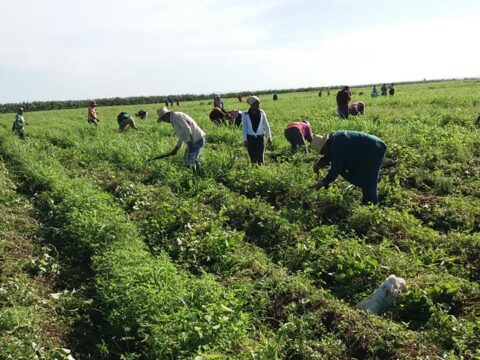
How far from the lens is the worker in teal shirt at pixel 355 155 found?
566cm

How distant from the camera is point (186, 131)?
771cm

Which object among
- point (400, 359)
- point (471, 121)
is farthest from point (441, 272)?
point (471, 121)

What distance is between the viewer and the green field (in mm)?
3406

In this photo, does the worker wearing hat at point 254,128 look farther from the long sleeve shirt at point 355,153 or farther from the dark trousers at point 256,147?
the long sleeve shirt at point 355,153

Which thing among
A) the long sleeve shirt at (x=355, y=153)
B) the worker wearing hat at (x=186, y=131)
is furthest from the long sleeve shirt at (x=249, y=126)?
the long sleeve shirt at (x=355, y=153)

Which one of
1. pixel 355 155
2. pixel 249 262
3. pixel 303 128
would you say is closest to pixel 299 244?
pixel 249 262

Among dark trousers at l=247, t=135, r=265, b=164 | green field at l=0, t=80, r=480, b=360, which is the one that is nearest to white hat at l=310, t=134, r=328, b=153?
green field at l=0, t=80, r=480, b=360

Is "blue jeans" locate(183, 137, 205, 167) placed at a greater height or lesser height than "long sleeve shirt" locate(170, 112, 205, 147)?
lesser

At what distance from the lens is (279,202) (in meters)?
6.74

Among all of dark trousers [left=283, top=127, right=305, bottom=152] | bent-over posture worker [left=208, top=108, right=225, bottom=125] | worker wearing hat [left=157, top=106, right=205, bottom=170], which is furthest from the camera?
bent-over posture worker [left=208, top=108, right=225, bottom=125]

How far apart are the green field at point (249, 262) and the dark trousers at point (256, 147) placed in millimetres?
249

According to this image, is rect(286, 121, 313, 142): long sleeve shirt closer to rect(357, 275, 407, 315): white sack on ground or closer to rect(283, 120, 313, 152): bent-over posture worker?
rect(283, 120, 313, 152): bent-over posture worker

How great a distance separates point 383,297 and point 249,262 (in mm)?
1480

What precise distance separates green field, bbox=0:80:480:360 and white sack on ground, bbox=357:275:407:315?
0.08 meters
